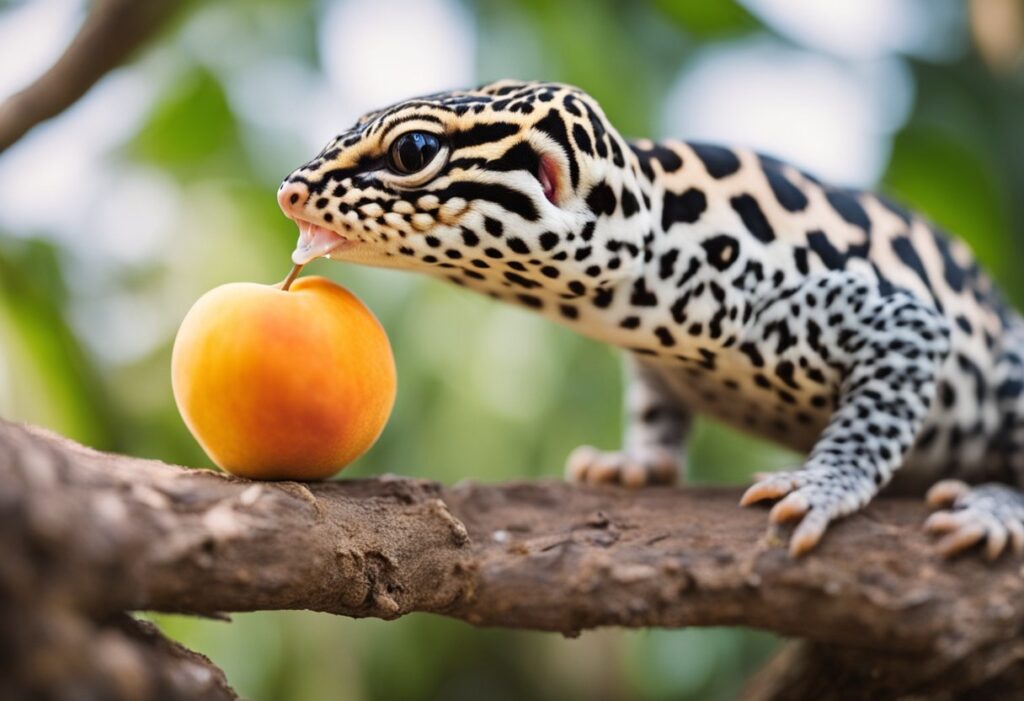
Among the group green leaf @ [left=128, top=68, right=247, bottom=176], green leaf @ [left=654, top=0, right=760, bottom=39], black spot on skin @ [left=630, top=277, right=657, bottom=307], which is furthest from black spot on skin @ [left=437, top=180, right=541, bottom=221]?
green leaf @ [left=128, top=68, right=247, bottom=176]

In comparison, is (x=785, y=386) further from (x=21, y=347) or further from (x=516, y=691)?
(x=516, y=691)

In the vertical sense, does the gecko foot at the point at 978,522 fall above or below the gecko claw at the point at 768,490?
below

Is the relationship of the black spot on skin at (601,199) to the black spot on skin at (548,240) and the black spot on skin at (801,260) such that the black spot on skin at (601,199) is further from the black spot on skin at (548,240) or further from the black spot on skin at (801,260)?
the black spot on skin at (801,260)

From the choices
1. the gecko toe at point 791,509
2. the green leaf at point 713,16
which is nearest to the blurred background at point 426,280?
the green leaf at point 713,16

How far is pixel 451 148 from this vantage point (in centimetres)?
207

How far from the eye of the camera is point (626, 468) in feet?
9.23

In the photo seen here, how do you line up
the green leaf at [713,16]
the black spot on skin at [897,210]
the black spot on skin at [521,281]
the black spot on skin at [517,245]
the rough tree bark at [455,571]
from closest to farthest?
the rough tree bark at [455,571], the black spot on skin at [517,245], the black spot on skin at [521,281], the black spot on skin at [897,210], the green leaf at [713,16]

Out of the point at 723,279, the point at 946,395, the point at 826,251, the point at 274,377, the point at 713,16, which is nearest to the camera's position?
the point at 274,377

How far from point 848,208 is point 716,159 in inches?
16.1

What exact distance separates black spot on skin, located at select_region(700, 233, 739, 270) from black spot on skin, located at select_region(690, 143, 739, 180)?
0.65ft

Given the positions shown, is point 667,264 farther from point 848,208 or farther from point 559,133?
point 848,208

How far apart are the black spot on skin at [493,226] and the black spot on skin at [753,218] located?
2.44 ft

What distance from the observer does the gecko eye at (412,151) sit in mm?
2037

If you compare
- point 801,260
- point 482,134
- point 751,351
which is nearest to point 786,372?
point 751,351
